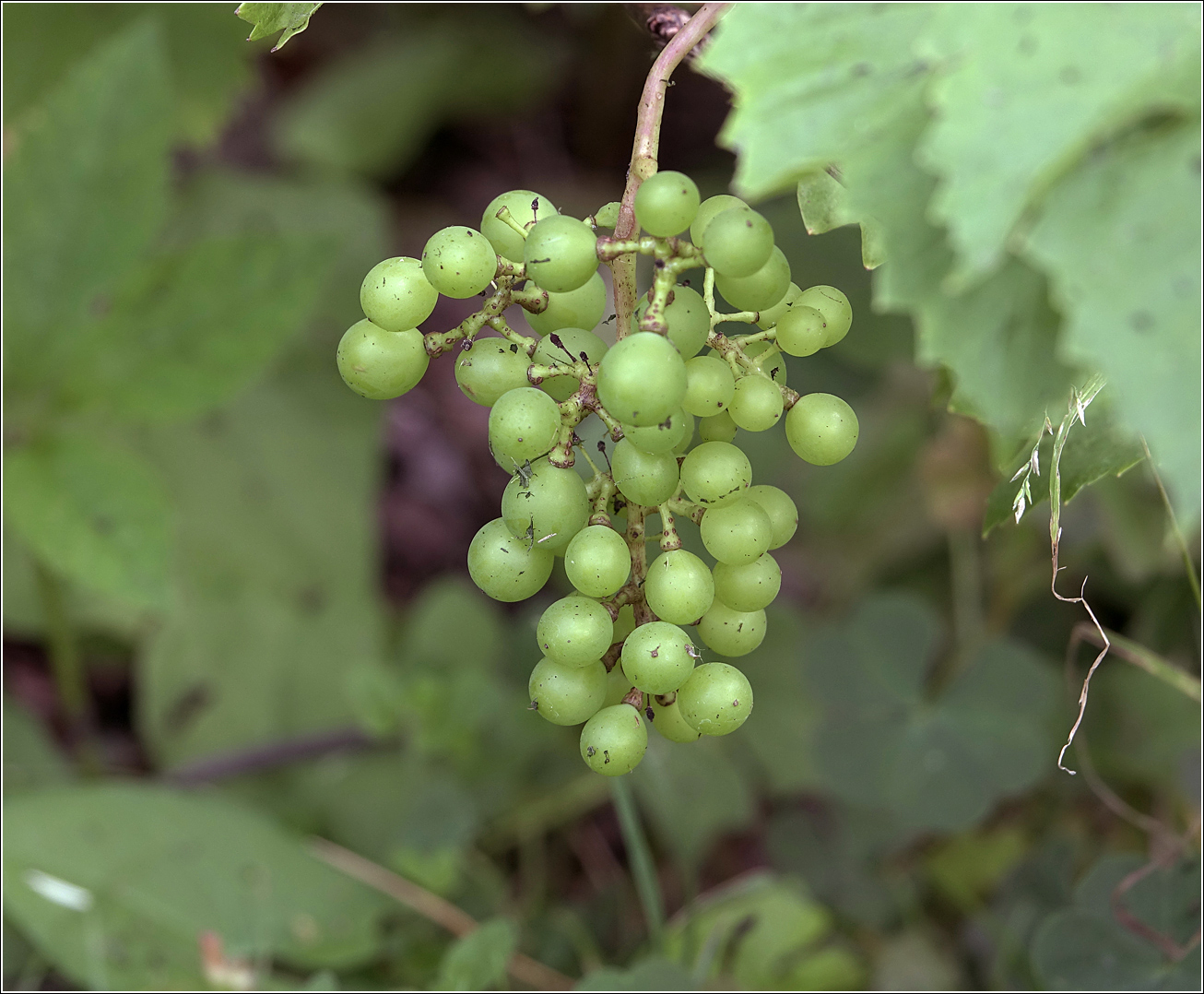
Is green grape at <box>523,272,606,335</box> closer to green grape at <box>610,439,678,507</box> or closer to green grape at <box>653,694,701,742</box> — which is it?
green grape at <box>610,439,678,507</box>

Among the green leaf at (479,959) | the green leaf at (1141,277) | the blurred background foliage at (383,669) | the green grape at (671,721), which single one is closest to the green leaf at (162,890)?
the blurred background foliage at (383,669)

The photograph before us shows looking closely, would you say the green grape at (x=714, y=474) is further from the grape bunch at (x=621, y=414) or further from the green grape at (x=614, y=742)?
the green grape at (x=614, y=742)

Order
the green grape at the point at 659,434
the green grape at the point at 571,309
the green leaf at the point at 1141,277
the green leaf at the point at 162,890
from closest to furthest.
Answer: the green leaf at the point at 1141,277 < the green grape at the point at 659,434 < the green grape at the point at 571,309 < the green leaf at the point at 162,890

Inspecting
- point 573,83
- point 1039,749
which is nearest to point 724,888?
point 1039,749

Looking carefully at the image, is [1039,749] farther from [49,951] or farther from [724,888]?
[49,951]

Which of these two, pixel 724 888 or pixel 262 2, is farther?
pixel 724 888
